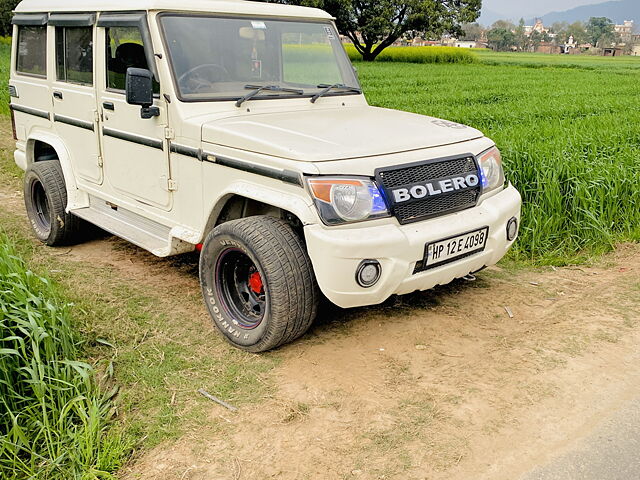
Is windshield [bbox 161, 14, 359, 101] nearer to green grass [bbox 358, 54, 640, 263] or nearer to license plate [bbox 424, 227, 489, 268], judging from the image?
license plate [bbox 424, 227, 489, 268]

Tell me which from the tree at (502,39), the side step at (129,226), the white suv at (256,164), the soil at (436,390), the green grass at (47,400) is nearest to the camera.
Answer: the soil at (436,390)

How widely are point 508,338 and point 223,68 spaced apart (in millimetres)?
2507

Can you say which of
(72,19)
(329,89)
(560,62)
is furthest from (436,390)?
(560,62)

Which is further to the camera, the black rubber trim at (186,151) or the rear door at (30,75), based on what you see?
the rear door at (30,75)

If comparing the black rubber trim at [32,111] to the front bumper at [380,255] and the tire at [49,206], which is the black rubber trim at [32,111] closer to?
the tire at [49,206]

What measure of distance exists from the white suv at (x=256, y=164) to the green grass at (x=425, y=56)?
38.7m

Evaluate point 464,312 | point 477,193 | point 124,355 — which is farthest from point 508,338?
point 124,355

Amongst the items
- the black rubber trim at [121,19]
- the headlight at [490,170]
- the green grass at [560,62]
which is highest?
the green grass at [560,62]

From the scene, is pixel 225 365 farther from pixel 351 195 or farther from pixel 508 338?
pixel 508 338

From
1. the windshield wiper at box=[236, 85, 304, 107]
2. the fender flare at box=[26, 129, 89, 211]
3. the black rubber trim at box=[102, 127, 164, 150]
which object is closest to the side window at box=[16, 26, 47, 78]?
the fender flare at box=[26, 129, 89, 211]

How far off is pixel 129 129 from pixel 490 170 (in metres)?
2.48

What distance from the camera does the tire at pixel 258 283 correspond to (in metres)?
3.54

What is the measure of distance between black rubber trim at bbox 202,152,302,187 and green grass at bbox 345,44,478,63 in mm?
39830

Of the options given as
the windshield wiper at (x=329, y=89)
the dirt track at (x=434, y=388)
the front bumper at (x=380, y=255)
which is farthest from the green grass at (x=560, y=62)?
the front bumper at (x=380, y=255)
